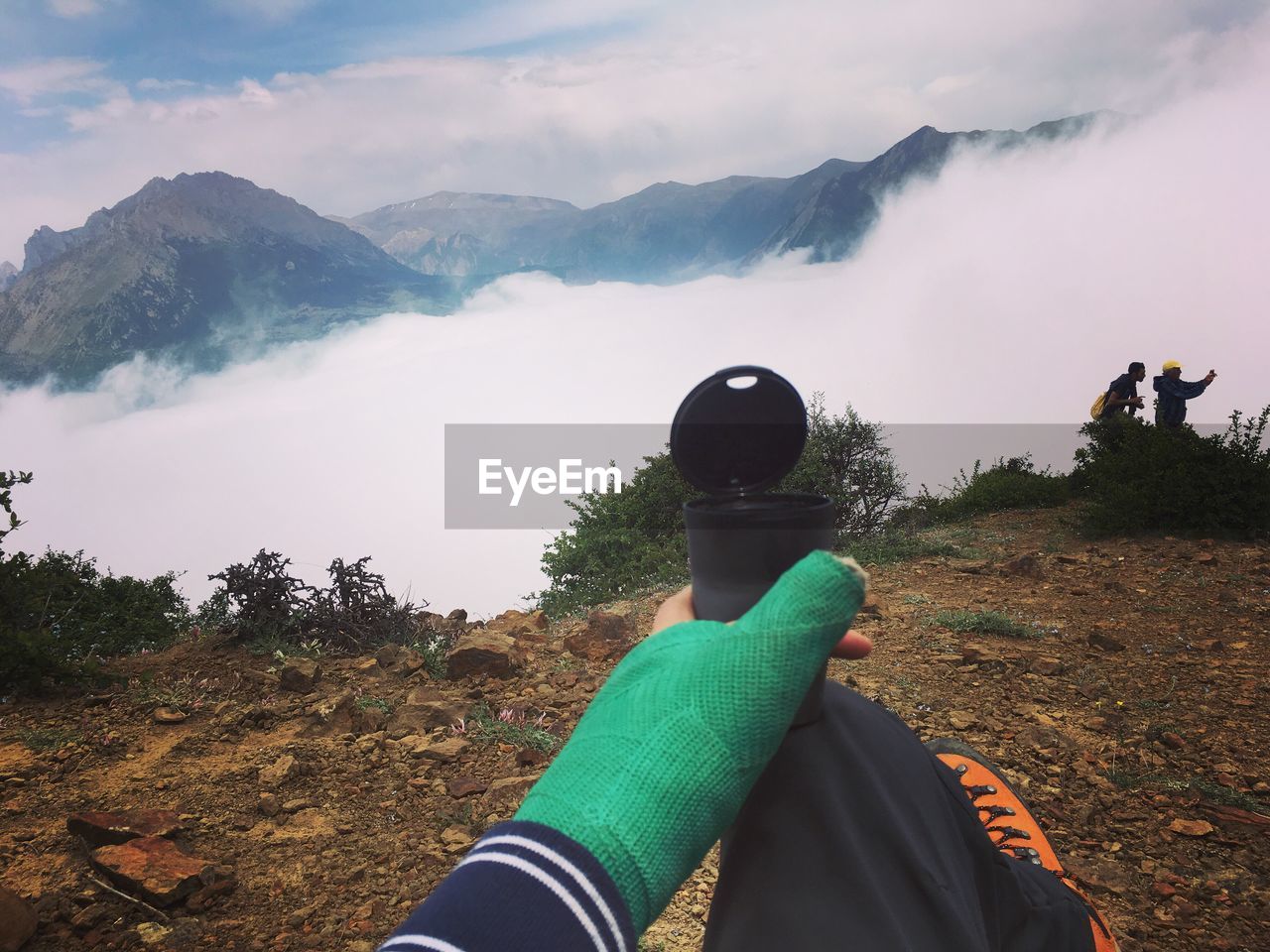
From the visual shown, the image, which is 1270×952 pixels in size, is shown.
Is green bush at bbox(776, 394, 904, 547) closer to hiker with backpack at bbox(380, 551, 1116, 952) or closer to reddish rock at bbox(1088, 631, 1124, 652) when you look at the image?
reddish rock at bbox(1088, 631, 1124, 652)

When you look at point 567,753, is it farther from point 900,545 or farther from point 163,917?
point 900,545

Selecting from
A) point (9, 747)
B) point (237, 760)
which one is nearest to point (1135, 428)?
point (237, 760)

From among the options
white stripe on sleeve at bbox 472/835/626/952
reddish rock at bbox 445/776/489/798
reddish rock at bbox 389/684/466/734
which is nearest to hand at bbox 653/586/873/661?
white stripe on sleeve at bbox 472/835/626/952

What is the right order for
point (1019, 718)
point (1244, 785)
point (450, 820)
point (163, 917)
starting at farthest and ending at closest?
point (1019, 718)
point (1244, 785)
point (450, 820)
point (163, 917)

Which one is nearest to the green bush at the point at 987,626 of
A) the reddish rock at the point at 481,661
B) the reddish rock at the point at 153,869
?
the reddish rock at the point at 481,661

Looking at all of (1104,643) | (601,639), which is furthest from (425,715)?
(1104,643)
